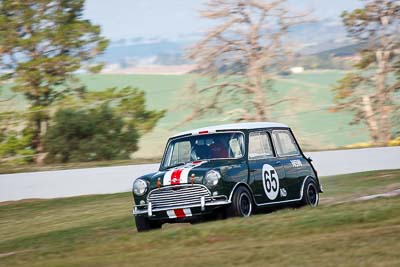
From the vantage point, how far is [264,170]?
1464 cm

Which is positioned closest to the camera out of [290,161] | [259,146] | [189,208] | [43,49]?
[189,208]

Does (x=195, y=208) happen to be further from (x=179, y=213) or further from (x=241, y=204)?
(x=241, y=204)

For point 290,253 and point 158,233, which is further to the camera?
point 158,233

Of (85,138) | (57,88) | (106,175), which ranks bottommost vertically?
(106,175)

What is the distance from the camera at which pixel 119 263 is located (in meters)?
10.4

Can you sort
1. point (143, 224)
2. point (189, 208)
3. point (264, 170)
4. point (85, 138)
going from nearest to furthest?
point (189, 208) → point (143, 224) → point (264, 170) → point (85, 138)

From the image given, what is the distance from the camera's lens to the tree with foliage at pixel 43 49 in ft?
129

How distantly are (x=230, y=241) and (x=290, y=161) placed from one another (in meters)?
4.19

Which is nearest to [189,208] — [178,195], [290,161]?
[178,195]

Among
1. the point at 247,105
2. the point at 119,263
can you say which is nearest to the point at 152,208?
the point at 119,263

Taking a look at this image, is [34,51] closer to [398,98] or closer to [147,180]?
[398,98]

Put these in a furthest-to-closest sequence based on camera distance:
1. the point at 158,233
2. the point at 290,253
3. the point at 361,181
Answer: the point at 361,181 < the point at 158,233 < the point at 290,253

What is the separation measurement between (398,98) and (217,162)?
90.5 ft

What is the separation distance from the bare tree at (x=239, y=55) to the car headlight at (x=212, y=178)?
88.4 feet
